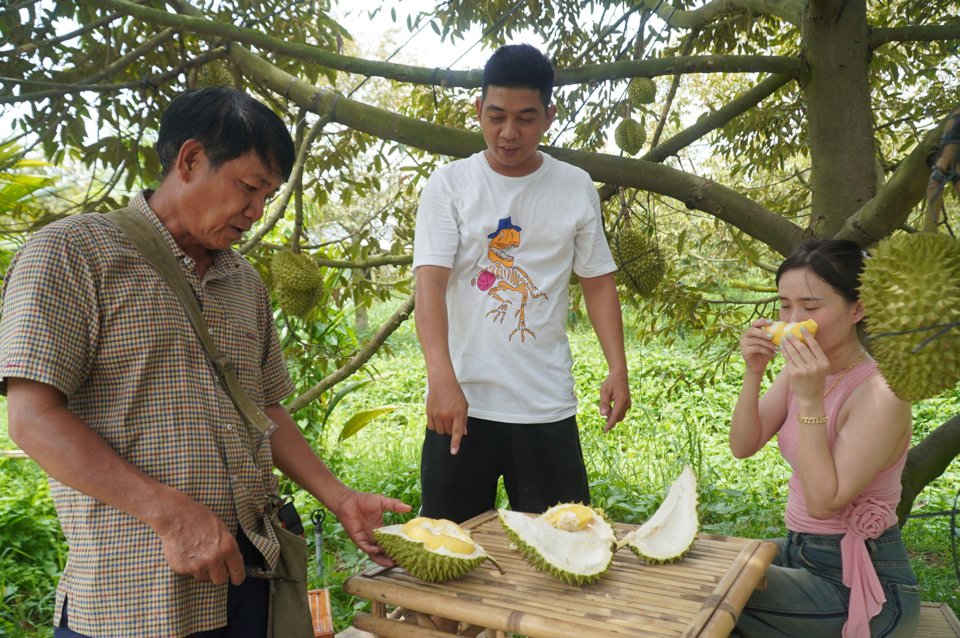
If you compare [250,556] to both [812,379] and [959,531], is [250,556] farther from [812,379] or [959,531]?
[959,531]

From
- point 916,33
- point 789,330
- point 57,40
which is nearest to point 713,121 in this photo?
point 916,33

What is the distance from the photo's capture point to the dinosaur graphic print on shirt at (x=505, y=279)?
2035 mm

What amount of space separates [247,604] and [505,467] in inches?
33.3

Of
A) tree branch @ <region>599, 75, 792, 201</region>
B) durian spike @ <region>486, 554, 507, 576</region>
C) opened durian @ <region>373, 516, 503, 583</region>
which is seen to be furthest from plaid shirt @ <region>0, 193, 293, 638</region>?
tree branch @ <region>599, 75, 792, 201</region>

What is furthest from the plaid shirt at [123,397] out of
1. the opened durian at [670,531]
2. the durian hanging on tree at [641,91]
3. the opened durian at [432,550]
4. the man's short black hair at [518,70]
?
the durian hanging on tree at [641,91]

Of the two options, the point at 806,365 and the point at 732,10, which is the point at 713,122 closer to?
the point at 732,10

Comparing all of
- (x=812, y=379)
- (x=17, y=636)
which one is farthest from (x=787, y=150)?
(x=17, y=636)

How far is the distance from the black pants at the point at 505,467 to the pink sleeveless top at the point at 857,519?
541 mm

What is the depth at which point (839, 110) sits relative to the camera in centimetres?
235

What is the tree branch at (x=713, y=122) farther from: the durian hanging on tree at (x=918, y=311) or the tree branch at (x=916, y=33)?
the durian hanging on tree at (x=918, y=311)

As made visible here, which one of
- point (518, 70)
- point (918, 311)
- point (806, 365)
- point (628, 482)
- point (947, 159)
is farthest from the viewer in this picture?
point (628, 482)

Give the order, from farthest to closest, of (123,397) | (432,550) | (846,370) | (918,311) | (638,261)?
(638,261)
(846,370)
(432,550)
(123,397)
(918,311)

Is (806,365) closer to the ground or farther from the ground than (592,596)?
farther from the ground

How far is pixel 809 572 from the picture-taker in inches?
67.7
